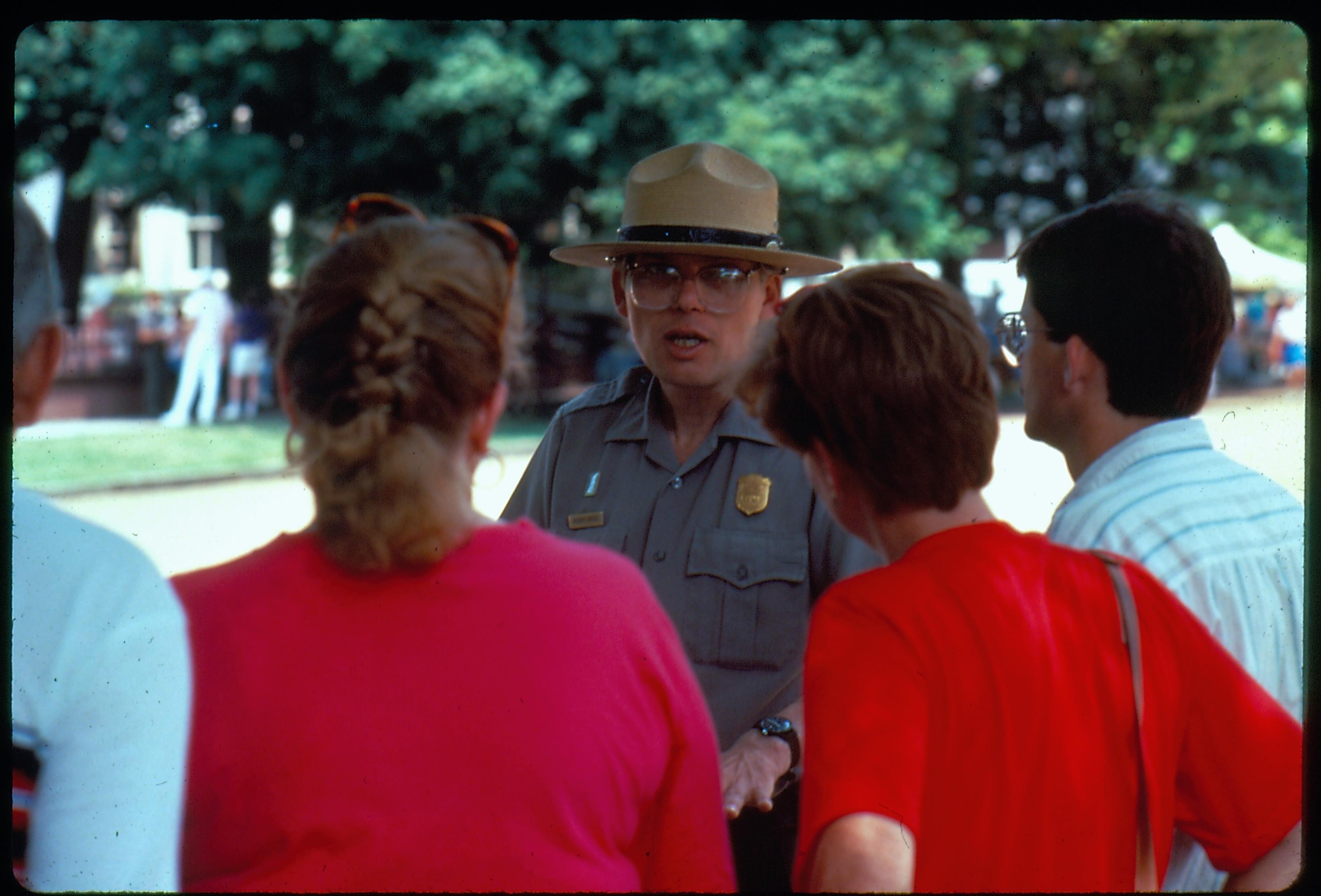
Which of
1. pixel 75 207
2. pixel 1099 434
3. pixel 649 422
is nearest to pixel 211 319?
pixel 75 207

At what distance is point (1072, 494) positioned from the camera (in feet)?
6.18

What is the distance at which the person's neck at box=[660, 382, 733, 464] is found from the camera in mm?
2543

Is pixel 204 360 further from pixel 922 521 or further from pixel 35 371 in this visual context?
pixel 922 521

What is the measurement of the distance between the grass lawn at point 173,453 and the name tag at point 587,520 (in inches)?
251

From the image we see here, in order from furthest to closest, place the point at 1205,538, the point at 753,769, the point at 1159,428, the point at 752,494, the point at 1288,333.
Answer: the point at 1288,333 < the point at 752,494 < the point at 753,769 < the point at 1159,428 < the point at 1205,538

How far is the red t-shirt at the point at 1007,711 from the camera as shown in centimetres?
141

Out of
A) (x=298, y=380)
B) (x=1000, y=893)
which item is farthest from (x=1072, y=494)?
(x=298, y=380)

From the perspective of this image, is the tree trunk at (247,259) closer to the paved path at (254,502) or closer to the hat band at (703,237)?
the paved path at (254,502)

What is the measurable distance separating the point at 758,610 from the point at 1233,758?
3.10ft

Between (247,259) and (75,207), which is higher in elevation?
(75,207)

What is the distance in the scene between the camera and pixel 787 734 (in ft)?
7.11

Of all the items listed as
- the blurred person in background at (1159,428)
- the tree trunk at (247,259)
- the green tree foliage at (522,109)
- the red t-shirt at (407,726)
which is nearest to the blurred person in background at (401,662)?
the red t-shirt at (407,726)

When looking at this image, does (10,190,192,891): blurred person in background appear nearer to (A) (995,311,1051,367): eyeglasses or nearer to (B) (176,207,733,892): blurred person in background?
(B) (176,207,733,892): blurred person in background

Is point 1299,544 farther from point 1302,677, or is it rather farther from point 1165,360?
point 1165,360
